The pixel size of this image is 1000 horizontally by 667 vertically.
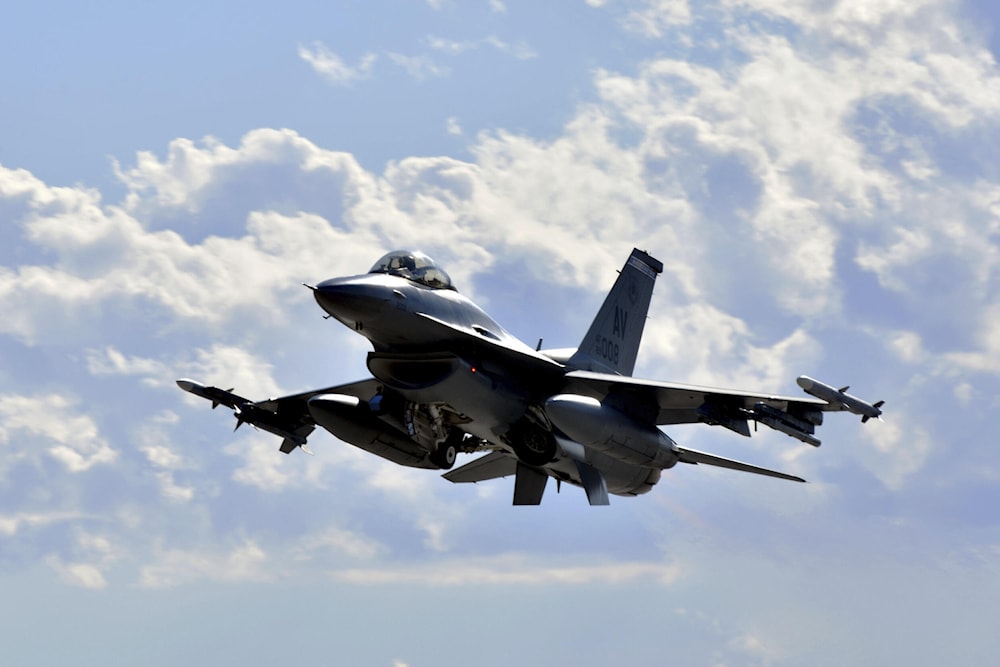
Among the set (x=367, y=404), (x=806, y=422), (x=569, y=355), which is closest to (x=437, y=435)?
(x=367, y=404)

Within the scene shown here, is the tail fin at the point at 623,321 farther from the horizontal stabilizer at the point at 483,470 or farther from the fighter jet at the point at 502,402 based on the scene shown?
the horizontal stabilizer at the point at 483,470

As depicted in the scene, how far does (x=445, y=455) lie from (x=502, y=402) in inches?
109

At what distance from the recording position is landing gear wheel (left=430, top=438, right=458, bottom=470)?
3228cm

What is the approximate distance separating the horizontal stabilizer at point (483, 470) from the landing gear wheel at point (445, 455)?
3.58 m

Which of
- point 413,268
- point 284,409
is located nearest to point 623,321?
point 413,268

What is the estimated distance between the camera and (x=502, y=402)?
100ft

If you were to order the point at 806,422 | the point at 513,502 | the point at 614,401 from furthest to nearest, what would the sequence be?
the point at 513,502 < the point at 614,401 < the point at 806,422

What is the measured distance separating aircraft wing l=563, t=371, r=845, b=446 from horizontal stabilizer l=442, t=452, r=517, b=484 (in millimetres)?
5155

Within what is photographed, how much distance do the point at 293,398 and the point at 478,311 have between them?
7.32 metres

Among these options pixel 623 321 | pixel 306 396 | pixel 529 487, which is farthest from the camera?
pixel 623 321

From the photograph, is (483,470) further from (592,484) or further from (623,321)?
(623,321)

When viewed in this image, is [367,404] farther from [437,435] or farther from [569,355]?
[569,355]

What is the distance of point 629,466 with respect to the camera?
33094 millimetres

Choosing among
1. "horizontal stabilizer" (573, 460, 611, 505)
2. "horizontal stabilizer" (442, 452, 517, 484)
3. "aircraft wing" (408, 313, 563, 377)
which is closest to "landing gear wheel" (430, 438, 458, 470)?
"aircraft wing" (408, 313, 563, 377)
